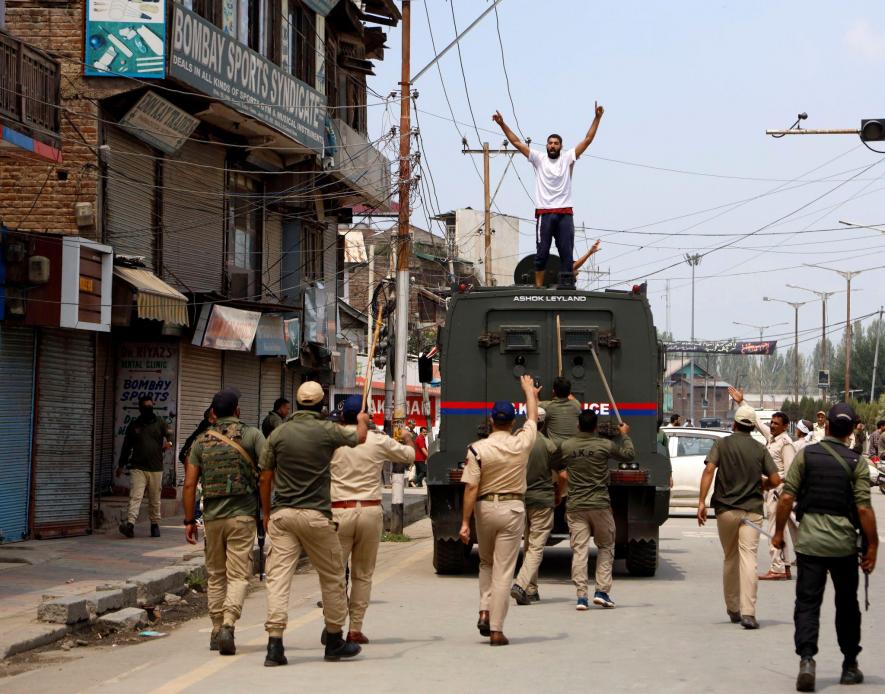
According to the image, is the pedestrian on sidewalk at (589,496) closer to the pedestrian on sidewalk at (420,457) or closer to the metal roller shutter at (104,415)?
the metal roller shutter at (104,415)

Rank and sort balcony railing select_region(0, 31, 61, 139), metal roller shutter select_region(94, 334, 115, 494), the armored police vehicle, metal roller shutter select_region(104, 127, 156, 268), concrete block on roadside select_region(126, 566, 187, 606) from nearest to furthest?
concrete block on roadside select_region(126, 566, 187, 606), the armored police vehicle, balcony railing select_region(0, 31, 61, 139), metal roller shutter select_region(104, 127, 156, 268), metal roller shutter select_region(94, 334, 115, 494)

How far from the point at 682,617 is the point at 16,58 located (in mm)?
9418

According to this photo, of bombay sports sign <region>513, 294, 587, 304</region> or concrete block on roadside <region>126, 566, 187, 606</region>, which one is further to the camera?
bombay sports sign <region>513, 294, 587, 304</region>

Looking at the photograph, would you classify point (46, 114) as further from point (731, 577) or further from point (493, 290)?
point (731, 577)

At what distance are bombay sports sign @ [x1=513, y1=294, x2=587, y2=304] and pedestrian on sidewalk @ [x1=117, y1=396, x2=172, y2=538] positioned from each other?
6.15 meters

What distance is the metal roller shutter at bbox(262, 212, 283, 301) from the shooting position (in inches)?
1018

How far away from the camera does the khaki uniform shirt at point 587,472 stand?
39.7ft

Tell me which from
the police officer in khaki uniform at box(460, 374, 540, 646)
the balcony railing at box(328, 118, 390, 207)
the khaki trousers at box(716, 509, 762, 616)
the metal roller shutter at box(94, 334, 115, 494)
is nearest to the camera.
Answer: the police officer in khaki uniform at box(460, 374, 540, 646)

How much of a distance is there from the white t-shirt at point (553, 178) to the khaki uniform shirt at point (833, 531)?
863 centimetres

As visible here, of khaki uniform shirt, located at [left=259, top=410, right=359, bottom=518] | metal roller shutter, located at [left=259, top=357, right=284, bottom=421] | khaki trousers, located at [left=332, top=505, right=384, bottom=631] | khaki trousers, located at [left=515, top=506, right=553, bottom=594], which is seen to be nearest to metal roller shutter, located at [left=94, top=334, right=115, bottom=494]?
metal roller shutter, located at [left=259, top=357, right=284, bottom=421]

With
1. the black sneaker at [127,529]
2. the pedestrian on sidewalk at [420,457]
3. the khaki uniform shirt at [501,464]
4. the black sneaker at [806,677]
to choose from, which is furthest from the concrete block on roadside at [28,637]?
the pedestrian on sidewalk at [420,457]

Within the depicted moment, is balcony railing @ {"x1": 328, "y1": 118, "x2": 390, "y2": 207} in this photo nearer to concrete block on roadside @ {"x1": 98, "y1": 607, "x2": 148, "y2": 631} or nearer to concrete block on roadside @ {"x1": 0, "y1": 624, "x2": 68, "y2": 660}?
concrete block on roadside @ {"x1": 98, "y1": 607, "x2": 148, "y2": 631}

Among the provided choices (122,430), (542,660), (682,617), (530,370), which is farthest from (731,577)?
(122,430)

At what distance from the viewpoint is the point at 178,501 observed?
21.2 m
